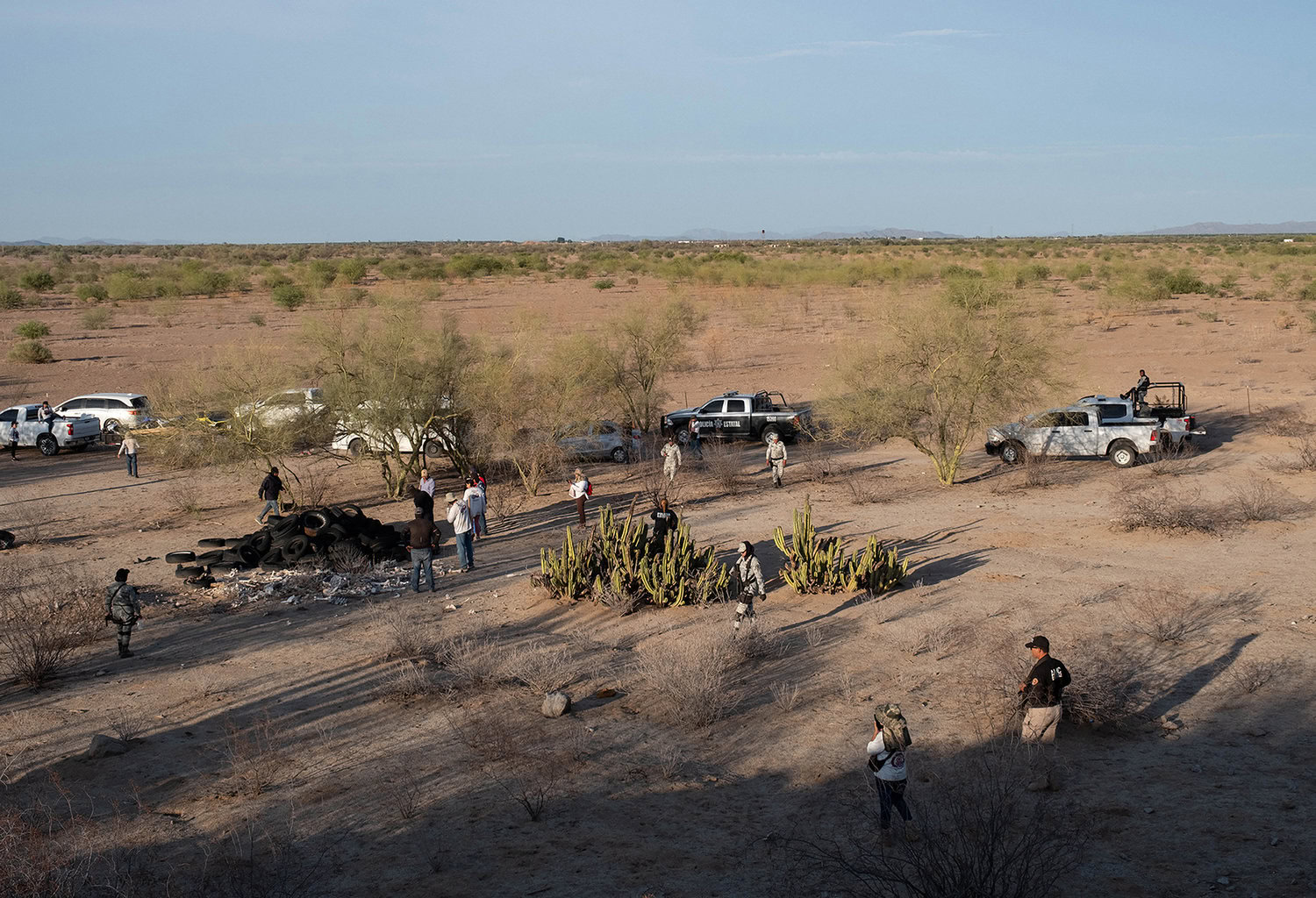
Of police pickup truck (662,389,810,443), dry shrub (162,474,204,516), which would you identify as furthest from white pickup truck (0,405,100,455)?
police pickup truck (662,389,810,443)

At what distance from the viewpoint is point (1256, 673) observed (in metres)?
10.1

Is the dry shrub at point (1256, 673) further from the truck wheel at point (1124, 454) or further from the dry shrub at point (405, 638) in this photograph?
the truck wheel at point (1124, 454)

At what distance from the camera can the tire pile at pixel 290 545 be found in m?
15.3

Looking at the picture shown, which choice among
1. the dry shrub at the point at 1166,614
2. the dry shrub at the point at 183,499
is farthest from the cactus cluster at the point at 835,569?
the dry shrub at the point at 183,499

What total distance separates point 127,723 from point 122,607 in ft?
7.04

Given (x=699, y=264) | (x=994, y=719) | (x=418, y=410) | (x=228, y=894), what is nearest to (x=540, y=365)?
(x=418, y=410)

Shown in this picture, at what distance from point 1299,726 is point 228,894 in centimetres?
855

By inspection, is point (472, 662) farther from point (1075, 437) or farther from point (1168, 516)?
point (1075, 437)

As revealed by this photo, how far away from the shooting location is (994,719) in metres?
9.27

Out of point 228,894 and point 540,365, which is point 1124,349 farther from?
point 228,894

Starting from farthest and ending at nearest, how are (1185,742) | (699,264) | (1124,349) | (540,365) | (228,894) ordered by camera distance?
(699,264), (1124,349), (540,365), (1185,742), (228,894)

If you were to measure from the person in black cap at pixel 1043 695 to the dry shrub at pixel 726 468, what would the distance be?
39.0 feet

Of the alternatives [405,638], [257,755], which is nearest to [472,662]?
[405,638]

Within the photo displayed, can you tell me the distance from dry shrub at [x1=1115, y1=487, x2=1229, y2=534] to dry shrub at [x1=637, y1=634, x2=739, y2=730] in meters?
8.57
